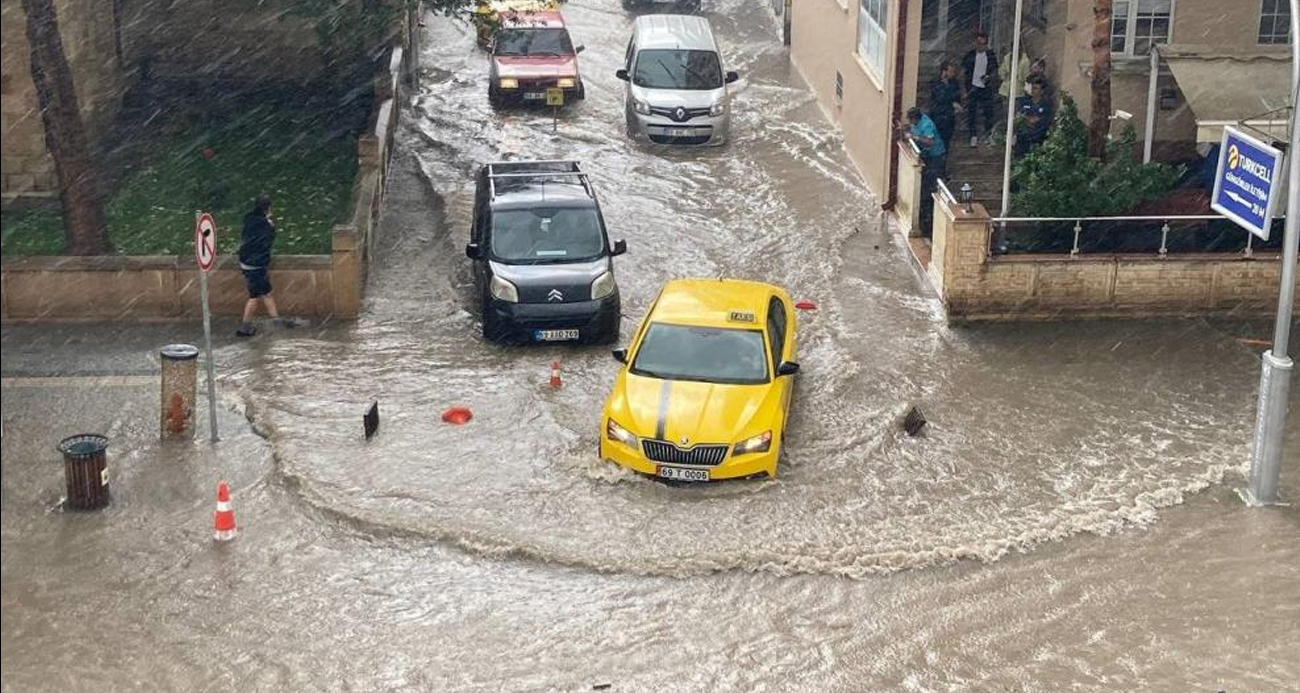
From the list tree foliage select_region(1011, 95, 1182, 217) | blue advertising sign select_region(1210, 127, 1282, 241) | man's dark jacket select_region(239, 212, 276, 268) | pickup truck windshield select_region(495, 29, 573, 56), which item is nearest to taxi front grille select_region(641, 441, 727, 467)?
blue advertising sign select_region(1210, 127, 1282, 241)

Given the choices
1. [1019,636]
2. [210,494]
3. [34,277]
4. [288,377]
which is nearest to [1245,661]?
[1019,636]

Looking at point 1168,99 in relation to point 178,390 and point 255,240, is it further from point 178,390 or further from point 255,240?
point 178,390

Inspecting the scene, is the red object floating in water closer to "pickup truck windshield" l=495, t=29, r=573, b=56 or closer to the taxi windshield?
the taxi windshield

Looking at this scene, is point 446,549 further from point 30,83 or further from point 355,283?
point 30,83

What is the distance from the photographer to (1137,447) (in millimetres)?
16094

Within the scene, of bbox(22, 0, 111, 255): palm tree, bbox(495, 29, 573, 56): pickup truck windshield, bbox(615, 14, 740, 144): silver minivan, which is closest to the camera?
bbox(22, 0, 111, 255): palm tree

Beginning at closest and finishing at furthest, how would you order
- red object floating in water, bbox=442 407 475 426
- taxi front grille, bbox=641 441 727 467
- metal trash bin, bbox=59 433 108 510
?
metal trash bin, bbox=59 433 108 510 < taxi front grille, bbox=641 441 727 467 < red object floating in water, bbox=442 407 475 426

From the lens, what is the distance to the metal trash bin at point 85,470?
1431 cm

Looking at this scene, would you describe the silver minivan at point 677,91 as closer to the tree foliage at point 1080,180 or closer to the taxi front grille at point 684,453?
the tree foliage at point 1080,180

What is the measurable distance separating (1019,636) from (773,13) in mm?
30864

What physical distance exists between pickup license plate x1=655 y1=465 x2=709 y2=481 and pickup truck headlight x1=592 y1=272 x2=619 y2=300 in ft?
13.9

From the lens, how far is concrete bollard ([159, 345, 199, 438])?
51.7 ft

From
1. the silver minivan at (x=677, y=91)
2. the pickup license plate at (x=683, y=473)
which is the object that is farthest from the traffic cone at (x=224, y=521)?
the silver minivan at (x=677, y=91)

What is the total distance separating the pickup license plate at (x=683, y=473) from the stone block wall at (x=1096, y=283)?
19.5ft
